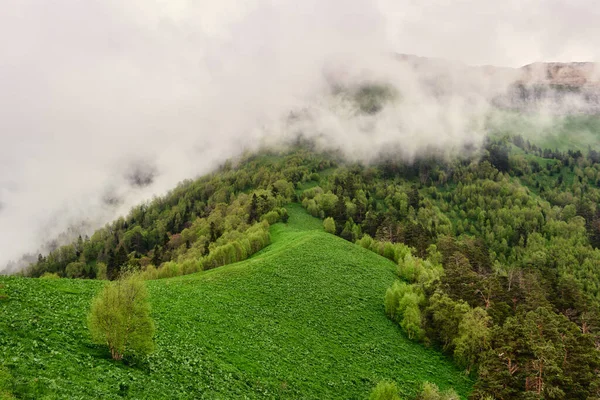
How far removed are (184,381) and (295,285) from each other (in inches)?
2016

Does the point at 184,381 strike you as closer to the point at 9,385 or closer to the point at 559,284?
the point at 9,385

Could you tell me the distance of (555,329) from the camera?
205 feet

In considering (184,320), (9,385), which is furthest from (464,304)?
(9,385)

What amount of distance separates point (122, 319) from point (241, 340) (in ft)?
85.6

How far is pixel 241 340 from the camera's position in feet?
182

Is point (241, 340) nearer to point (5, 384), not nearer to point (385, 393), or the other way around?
point (385, 393)

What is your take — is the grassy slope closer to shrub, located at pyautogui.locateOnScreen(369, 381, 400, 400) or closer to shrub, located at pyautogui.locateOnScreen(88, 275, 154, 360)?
shrub, located at pyautogui.locateOnScreen(88, 275, 154, 360)

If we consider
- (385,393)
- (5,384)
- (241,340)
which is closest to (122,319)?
(5,384)

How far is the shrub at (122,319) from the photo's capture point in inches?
1287

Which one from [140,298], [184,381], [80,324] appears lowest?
[184,381]

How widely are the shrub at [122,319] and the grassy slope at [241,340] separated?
191 centimetres

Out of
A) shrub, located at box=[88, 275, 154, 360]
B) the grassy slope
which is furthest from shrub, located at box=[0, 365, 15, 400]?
shrub, located at box=[88, 275, 154, 360]

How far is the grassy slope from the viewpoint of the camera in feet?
102

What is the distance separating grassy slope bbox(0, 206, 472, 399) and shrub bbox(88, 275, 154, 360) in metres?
1.91
